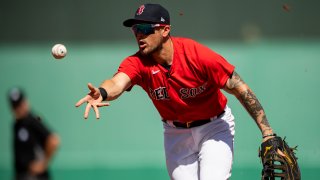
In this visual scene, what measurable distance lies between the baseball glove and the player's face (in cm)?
110

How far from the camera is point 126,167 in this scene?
8344mm

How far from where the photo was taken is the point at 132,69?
530cm

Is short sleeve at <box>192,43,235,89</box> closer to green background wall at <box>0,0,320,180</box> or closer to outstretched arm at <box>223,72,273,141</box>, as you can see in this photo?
outstretched arm at <box>223,72,273,141</box>

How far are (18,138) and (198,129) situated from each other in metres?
2.47

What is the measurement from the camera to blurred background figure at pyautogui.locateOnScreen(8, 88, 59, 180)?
3.07 m

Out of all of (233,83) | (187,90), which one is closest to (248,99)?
(233,83)

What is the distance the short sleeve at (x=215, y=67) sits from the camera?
203 inches

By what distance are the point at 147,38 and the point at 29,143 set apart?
7.59 feet

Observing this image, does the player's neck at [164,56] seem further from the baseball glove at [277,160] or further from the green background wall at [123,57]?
the green background wall at [123,57]

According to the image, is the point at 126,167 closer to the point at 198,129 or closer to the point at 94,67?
the point at 94,67

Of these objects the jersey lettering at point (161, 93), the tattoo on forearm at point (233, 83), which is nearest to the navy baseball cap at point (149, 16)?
the jersey lettering at point (161, 93)

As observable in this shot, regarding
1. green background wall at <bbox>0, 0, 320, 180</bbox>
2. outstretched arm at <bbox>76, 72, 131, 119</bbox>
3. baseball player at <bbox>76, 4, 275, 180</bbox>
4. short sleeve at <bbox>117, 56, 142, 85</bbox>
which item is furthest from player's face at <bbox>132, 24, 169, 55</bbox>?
green background wall at <bbox>0, 0, 320, 180</bbox>

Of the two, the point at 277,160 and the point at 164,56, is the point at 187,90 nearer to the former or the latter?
the point at 164,56

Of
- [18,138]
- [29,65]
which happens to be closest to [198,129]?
[18,138]
